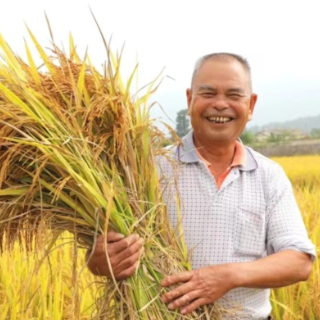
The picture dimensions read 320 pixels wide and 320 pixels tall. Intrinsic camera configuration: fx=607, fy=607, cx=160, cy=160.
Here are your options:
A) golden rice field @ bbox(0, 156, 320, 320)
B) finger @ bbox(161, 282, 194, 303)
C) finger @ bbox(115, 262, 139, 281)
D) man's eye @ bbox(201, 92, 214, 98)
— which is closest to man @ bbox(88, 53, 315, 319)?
man's eye @ bbox(201, 92, 214, 98)

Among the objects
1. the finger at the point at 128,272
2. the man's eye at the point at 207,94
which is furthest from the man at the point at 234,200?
the finger at the point at 128,272

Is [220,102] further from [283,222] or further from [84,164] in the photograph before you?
[84,164]

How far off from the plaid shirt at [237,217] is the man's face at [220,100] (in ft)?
0.31

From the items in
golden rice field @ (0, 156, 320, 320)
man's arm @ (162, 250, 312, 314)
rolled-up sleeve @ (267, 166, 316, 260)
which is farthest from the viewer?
golden rice field @ (0, 156, 320, 320)

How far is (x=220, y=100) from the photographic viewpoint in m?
1.72

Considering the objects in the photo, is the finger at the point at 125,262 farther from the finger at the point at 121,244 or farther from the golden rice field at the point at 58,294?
the golden rice field at the point at 58,294

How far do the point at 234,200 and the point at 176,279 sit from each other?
0.33m

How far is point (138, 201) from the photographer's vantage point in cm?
150

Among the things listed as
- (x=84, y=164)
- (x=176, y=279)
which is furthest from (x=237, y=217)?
(x=84, y=164)

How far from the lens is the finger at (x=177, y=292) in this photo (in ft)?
4.96

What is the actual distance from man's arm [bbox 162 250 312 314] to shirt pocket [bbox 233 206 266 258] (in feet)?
0.30

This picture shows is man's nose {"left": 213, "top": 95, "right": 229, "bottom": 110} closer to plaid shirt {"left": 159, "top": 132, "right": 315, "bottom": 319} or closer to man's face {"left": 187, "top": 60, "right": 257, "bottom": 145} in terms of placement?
man's face {"left": 187, "top": 60, "right": 257, "bottom": 145}

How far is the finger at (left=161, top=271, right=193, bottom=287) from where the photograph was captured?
4.98 ft

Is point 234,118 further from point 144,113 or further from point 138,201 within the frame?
point 138,201
